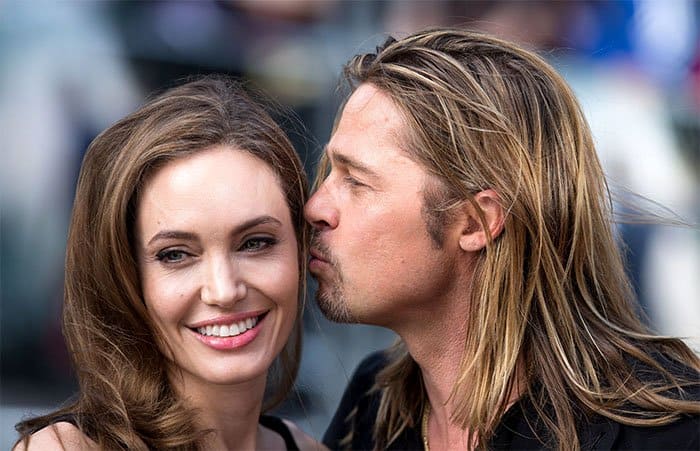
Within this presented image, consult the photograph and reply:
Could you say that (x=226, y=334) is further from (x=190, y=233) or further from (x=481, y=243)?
(x=481, y=243)

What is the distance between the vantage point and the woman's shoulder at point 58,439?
8.46ft

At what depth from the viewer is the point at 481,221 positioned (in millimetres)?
2998

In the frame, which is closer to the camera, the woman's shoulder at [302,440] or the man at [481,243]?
the man at [481,243]

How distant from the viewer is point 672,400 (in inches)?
106

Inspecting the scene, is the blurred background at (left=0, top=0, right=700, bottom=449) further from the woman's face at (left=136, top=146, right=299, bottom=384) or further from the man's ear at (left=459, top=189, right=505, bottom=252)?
the woman's face at (left=136, top=146, right=299, bottom=384)

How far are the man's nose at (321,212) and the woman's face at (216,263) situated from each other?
0.18m

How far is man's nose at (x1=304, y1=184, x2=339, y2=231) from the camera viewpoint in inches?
120

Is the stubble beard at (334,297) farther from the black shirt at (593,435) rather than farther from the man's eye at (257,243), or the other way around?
the black shirt at (593,435)

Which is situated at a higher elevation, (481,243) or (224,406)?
(481,243)

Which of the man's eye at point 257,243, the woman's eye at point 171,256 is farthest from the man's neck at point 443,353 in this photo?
the woman's eye at point 171,256

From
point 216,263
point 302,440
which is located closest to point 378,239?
point 216,263

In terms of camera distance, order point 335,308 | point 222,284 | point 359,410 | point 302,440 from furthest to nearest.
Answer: point 359,410
point 302,440
point 335,308
point 222,284

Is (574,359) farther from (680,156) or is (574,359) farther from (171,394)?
(680,156)

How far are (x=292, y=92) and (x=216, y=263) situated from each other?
2.94 m
